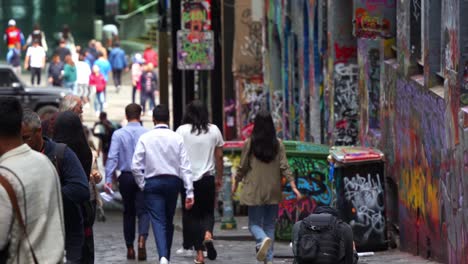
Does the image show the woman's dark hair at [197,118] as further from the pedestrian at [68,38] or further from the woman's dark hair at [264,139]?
the pedestrian at [68,38]

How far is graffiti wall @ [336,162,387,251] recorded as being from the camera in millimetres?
15273

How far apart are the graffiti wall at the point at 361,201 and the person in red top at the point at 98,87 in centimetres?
2468

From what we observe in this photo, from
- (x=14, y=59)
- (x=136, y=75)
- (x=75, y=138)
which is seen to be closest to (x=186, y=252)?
(x=75, y=138)

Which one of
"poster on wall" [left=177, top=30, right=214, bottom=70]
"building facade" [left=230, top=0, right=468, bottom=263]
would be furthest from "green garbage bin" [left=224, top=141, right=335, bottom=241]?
"poster on wall" [left=177, top=30, right=214, bottom=70]

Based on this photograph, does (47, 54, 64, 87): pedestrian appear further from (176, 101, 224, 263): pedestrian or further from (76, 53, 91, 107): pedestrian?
(176, 101, 224, 263): pedestrian

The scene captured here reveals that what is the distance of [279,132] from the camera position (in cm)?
2712

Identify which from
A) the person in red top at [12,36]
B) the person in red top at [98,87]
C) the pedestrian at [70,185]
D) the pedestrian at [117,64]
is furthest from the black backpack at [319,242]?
the person in red top at [12,36]

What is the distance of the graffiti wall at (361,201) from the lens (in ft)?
50.1

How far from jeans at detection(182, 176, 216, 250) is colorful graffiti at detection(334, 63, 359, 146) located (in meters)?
6.02

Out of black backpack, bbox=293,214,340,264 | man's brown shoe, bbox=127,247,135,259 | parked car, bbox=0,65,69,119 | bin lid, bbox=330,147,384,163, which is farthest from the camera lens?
parked car, bbox=0,65,69,119

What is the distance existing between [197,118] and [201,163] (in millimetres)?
412

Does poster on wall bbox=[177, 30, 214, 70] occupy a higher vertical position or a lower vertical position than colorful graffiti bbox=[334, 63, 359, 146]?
higher

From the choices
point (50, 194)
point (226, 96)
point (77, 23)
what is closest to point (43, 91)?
point (226, 96)

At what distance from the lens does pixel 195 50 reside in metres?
23.5
